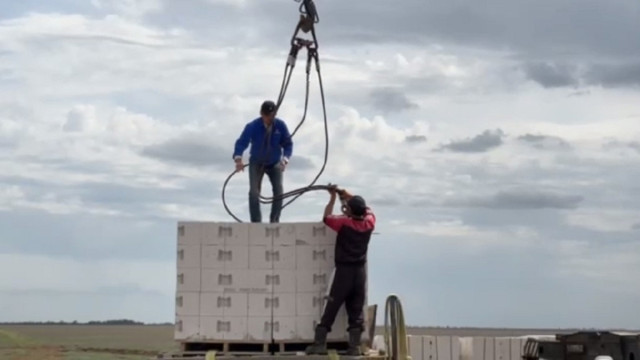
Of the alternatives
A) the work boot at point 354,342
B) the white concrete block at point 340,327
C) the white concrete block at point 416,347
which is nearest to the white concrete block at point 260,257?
the white concrete block at point 340,327

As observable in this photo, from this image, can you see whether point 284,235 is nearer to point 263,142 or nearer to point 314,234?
point 314,234

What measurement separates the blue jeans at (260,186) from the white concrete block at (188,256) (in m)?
2.45

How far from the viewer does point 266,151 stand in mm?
19250

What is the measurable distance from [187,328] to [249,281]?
99 centimetres

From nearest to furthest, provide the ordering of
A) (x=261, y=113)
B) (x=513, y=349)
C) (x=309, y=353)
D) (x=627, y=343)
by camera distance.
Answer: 1. (x=309, y=353)
2. (x=261, y=113)
3. (x=627, y=343)
4. (x=513, y=349)

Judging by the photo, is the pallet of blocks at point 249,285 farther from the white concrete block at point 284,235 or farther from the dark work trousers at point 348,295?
the dark work trousers at point 348,295

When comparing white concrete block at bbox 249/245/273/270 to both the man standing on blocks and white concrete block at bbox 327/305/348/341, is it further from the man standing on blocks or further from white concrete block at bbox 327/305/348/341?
white concrete block at bbox 327/305/348/341

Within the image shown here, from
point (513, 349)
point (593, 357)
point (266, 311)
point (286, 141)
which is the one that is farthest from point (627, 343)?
point (266, 311)

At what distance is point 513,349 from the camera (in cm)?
2589

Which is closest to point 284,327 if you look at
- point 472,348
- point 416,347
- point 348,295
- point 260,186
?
point 348,295

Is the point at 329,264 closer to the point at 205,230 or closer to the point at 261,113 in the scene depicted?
the point at 205,230

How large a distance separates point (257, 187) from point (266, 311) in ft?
10.2

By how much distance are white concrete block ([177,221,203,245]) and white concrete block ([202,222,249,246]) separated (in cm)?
6

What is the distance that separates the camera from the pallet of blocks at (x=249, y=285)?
54.0ft
